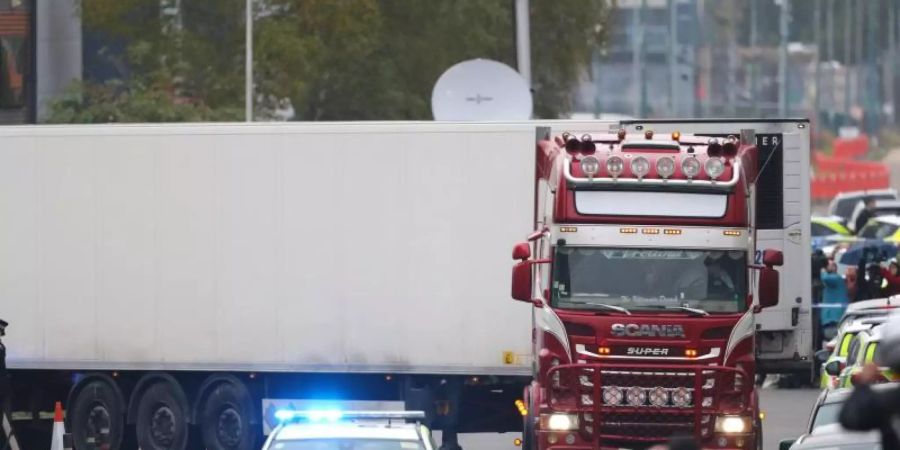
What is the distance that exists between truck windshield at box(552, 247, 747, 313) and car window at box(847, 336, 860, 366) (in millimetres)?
2496

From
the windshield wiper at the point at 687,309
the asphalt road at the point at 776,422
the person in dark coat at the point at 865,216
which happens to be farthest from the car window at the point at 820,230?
the windshield wiper at the point at 687,309

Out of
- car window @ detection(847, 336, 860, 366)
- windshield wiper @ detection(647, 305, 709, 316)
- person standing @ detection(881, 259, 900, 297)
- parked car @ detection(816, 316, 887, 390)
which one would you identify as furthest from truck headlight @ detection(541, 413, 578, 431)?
person standing @ detection(881, 259, 900, 297)

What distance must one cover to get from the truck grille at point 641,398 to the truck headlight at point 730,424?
3.3 inches

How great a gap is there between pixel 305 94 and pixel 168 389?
2292cm

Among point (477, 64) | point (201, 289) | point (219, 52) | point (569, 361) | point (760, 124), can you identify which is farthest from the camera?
point (219, 52)

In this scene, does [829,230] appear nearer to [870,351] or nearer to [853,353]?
[853,353]

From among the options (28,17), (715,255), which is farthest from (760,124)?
(28,17)

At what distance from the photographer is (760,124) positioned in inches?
784

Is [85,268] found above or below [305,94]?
below

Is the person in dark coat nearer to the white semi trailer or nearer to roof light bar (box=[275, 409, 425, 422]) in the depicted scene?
the white semi trailer

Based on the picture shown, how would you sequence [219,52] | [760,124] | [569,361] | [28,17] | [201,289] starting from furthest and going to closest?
[219,52] < [28,17] < [201,289] < [760,124] < [569,361]

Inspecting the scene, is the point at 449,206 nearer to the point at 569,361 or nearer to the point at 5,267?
the point at 569,361

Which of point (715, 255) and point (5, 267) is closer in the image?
point (715, 255)

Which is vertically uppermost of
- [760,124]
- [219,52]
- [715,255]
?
[219,52]
